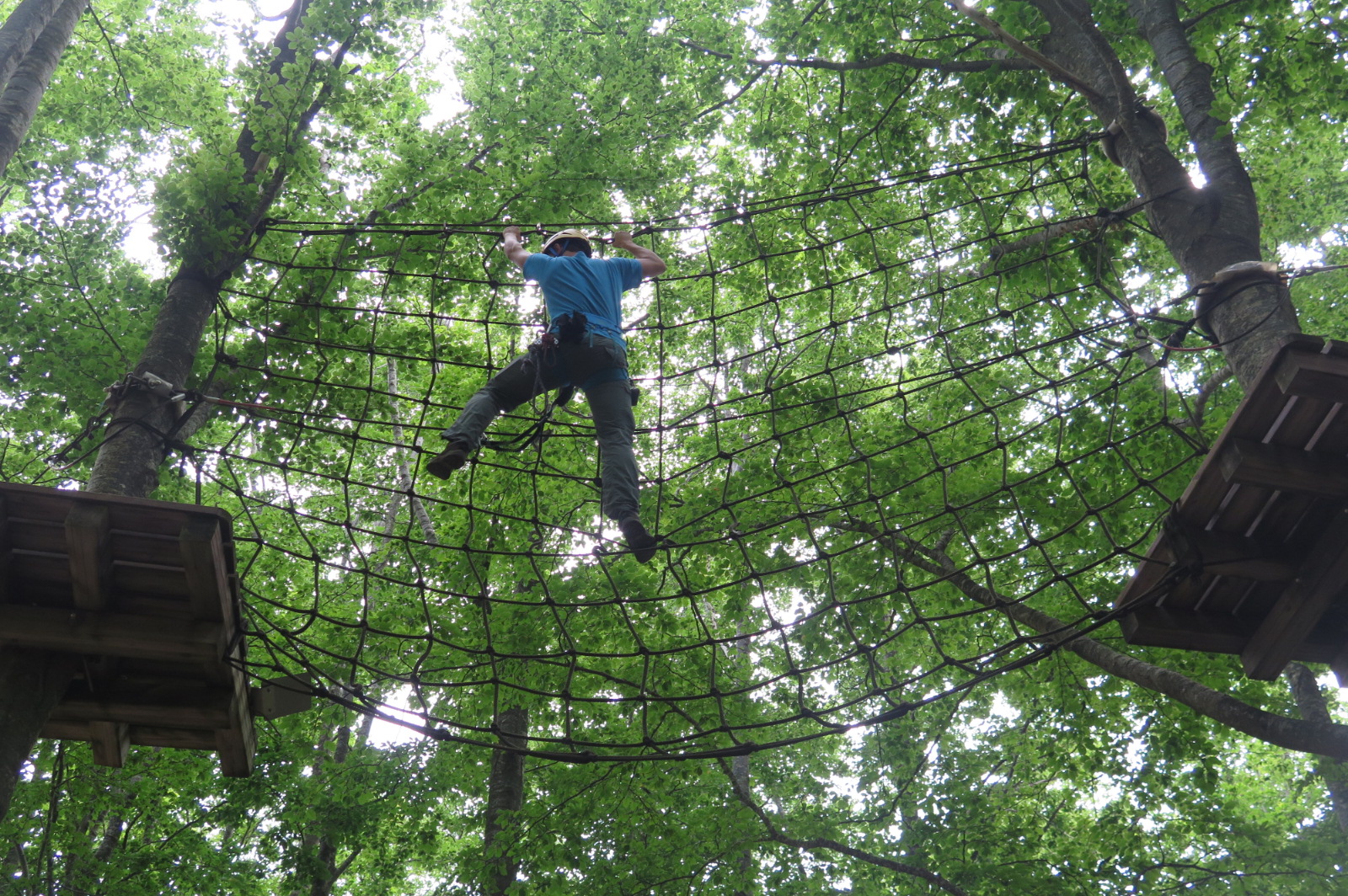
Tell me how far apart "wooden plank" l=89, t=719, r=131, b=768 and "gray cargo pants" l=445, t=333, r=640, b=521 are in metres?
1.52

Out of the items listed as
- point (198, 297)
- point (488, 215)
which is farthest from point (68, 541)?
point (488, 215)

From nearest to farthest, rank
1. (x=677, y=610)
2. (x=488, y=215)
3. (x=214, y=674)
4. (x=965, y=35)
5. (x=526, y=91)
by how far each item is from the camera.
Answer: (x=214, y=674)
(x=965, y=35)
(x=488, y=215)
(x=526, y=91)
(x=677, y=610)

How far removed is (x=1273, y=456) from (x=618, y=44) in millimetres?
5562

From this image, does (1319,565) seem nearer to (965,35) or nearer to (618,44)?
(965,35)

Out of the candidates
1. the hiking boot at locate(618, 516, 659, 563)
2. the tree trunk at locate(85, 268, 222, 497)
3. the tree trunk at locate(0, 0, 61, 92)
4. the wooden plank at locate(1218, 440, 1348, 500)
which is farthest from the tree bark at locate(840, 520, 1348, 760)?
the tree trunk at locate(0, 0, 61, 92)

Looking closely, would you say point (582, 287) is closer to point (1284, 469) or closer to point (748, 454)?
point (1284, 469)

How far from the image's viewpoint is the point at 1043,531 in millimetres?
5645

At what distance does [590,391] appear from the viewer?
357 centimetres

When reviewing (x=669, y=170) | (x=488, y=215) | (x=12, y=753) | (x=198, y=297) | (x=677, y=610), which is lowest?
(x=12, y=753)

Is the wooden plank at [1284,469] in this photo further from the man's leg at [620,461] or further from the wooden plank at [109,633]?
the wooden plank at [109,633]

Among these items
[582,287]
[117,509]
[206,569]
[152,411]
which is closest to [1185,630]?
[582,287]

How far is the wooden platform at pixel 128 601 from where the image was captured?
2623 millimetres

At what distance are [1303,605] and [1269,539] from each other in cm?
22

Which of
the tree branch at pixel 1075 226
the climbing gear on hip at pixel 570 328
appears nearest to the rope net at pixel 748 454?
the tree branch at pixel 1075 226
